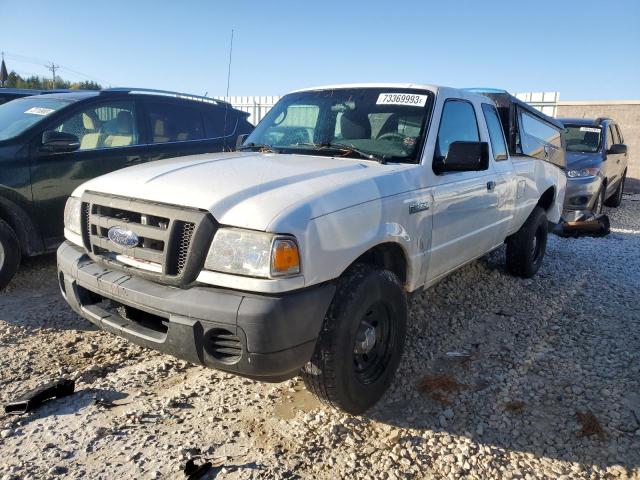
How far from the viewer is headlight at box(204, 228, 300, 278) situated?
2184 mm

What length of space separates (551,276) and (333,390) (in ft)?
13.1

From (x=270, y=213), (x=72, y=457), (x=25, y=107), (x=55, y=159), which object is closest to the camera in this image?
(x=270, y=213)

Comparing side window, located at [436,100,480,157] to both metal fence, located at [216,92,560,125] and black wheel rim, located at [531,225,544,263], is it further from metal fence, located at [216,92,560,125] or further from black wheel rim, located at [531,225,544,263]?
metal fence, located at [216,92,560,125]

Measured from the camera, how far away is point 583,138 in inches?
368

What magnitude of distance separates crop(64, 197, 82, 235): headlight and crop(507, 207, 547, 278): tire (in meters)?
4.16

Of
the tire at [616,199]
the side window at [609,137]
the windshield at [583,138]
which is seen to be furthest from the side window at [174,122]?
the tire at [616,199]

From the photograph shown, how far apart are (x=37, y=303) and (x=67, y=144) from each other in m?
1.45

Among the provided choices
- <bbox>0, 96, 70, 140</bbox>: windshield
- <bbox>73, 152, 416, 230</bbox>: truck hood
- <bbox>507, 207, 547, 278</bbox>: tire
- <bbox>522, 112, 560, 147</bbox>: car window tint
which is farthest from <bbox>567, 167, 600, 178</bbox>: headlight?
<bbox>0, 96, 70, 140</bbox>: windshield

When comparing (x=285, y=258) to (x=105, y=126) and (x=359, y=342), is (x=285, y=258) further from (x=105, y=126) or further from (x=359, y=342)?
(x=105, y=126)

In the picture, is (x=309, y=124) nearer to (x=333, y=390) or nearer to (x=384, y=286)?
(x=384, y=286)

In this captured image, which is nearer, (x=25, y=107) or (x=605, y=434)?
(x=605, y=434)

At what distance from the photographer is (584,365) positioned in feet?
11.5

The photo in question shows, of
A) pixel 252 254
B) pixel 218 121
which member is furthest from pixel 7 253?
pixel 252 254

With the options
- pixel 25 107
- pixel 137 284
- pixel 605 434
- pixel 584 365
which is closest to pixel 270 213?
pixel 137 284
